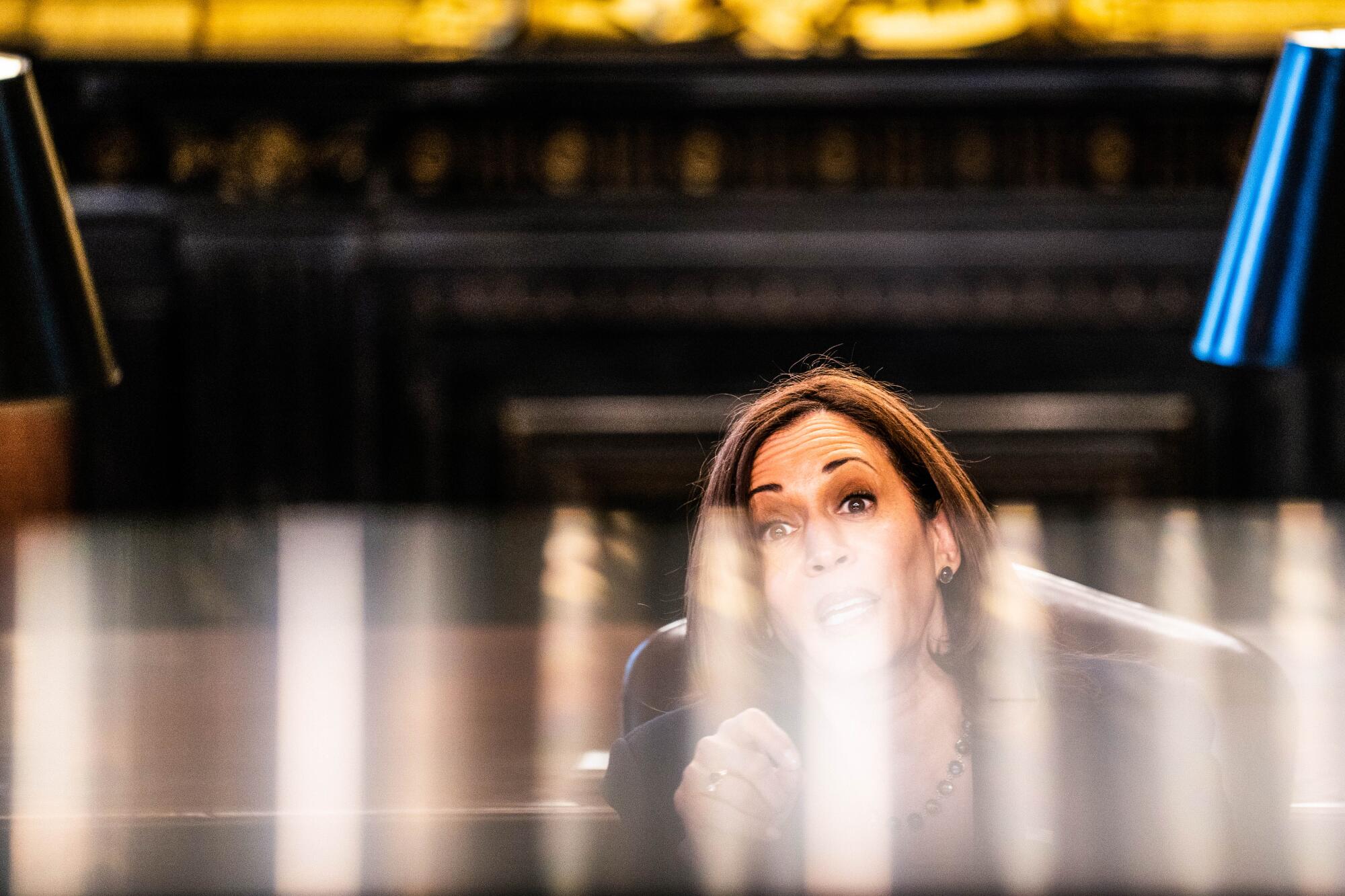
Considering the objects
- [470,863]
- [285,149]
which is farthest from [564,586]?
[285,149]

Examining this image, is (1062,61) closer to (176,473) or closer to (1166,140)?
(1166,140)

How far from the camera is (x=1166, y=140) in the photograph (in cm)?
202

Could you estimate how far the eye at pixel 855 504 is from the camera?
0.47 metres

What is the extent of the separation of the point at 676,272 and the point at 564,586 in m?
0.91

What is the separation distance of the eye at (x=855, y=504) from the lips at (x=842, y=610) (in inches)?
1.1

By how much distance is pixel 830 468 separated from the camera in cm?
48

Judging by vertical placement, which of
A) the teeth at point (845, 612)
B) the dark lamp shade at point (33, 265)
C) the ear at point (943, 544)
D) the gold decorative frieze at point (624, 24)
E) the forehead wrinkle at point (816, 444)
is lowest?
the teeth at point (845, 612)

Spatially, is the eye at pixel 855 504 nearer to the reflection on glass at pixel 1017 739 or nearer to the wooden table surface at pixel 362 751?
the reflection on glass at pixel 1017 739

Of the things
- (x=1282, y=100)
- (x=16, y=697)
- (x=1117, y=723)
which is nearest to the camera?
(x=1117, y=723)

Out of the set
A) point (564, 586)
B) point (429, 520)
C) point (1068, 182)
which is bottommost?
point (429, 520)

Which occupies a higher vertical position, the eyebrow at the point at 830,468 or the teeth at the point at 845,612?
the eyebrow at the point at 830,468

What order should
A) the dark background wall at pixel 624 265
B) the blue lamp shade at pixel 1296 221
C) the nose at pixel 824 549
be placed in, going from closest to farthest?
the nose at pixel 824 549 → the blue lamp shade at pixel 1296 221 → the dark background wall at pixel 624 265

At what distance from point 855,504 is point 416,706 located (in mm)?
434

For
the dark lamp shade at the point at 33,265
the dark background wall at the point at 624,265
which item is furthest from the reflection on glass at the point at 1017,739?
the dark background wall at the point at 624,265
